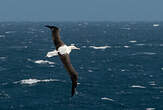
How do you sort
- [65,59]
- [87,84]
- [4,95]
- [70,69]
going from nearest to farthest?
1. [70,69]
2. [65,59]
3. [4,95]
4. [87,84]

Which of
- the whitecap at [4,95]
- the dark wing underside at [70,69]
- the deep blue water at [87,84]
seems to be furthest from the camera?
the whitecap at [4,95]

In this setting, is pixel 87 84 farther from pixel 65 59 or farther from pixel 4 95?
pixel 65 59

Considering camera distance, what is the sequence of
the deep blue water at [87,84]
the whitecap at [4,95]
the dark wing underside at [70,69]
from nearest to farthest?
the dark wing underside at [70,69] < the deep blue water at [87,84] < the whitecap at [4,95]

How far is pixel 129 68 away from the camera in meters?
101

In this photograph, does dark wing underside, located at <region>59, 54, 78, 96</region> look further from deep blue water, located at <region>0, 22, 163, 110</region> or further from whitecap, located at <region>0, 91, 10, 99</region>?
whitecap, located at <region>0, 91, 10, 99</region>

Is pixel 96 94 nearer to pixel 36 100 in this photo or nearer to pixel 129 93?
pixel 129 93

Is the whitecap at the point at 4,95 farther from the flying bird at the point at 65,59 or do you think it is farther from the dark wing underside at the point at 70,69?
the dark wing underside at the point at 70,69

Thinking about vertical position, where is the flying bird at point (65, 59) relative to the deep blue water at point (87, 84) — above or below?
above

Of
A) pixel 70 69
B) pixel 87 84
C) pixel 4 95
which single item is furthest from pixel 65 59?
pixel 87 84

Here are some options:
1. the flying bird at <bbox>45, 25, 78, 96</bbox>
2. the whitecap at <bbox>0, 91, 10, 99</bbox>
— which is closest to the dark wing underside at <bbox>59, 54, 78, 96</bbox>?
the flying bird at <bbox>45, 25, 78, 96</bbox>

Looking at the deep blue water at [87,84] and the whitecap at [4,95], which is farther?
the whitecap at [4,95]

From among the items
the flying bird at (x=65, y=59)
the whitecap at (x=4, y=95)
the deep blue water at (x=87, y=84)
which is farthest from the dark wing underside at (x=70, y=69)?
the whitecap at (x=4, y=95)

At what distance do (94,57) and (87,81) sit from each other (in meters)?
42.3

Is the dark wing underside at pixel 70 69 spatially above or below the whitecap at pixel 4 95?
above
